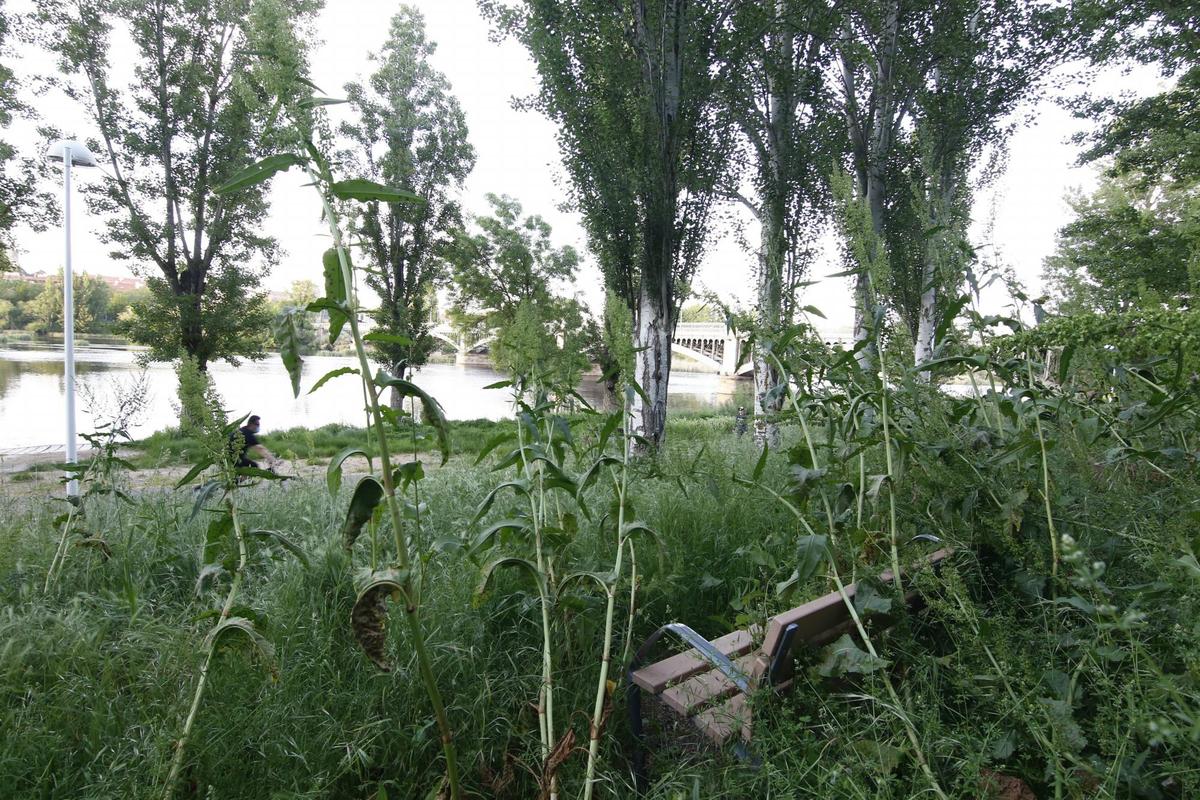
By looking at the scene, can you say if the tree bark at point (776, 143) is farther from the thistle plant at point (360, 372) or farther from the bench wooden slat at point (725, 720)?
the thistle plant at point (360, 372)

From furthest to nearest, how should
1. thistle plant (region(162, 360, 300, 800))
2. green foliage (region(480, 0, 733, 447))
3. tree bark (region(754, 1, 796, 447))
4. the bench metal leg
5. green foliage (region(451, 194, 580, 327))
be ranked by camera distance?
green foliage (region(451, 194, 580, 327)) → tree bark (region(754, 1, 796, 447)) → green foliage (region(480, 0, 733, 447)) → the bench metal leg → thistle plant (region(162, 360, 300, 800))

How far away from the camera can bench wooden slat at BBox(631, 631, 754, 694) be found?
1471 mm

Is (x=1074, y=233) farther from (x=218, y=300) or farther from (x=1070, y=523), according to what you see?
(x=218, y=300)

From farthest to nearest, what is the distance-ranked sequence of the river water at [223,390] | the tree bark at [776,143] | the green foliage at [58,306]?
1. the green foliage at [58,306]
2. the river water at [223,390]
3. the tree bark at [776,143]

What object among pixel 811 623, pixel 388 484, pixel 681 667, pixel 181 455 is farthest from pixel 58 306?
pixel 811 623

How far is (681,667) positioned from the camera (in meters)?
1.54

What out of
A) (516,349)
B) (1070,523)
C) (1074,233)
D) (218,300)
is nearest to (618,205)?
(516,349)

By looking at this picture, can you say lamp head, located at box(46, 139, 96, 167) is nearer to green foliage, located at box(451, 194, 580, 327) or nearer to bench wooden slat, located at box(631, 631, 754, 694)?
bench wooden slat, located at box(631, 631, 754, 694)

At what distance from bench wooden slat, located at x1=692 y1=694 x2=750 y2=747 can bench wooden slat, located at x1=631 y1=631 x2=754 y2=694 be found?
121 millimetres

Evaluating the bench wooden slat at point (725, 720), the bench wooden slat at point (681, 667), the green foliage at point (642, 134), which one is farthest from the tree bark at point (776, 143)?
the bench wooden slat at point (725, 720)

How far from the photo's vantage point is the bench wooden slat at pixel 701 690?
138 centimetres

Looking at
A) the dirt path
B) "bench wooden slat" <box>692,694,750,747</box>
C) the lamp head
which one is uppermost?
the lamp head

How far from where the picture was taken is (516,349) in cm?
199

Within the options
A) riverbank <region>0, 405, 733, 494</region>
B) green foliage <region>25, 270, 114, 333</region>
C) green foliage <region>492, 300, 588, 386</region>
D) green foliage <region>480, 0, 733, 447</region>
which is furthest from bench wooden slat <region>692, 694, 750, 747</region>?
green foliage <region>25, 270, 114, 333</region>
